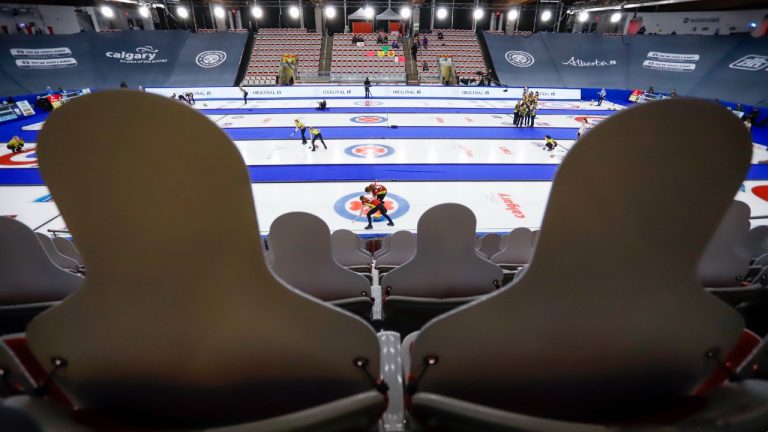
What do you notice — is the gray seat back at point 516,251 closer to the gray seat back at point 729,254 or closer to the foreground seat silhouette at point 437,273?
the foreground seat silhouette at point 437,273

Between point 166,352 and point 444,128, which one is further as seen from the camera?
point 444,128

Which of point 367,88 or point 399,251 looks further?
point 367,88

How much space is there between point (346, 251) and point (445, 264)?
5.45ft

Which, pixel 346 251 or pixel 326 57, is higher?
pixel 326 57

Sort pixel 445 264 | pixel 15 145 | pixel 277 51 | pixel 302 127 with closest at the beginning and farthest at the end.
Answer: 1. pixel 445 264
2. pixel 15 145
3. pixel 302 127
4. pixel 277 51

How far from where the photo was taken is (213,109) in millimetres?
19219

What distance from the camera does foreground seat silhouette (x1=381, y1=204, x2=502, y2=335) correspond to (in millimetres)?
2277

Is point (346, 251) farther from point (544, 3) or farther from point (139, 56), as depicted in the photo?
point (544, 3)

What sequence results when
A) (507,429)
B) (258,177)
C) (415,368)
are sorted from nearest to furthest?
(507,429) → (415,368) → (258,177)

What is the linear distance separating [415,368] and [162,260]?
0.80 m

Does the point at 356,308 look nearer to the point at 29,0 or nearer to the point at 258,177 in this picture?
the point at 258,177

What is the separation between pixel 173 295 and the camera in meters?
0.94

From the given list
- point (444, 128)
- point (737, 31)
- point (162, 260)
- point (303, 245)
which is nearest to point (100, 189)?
point (162, 260)

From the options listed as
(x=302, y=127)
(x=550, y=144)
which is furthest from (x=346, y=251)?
(x=550, y=144)
